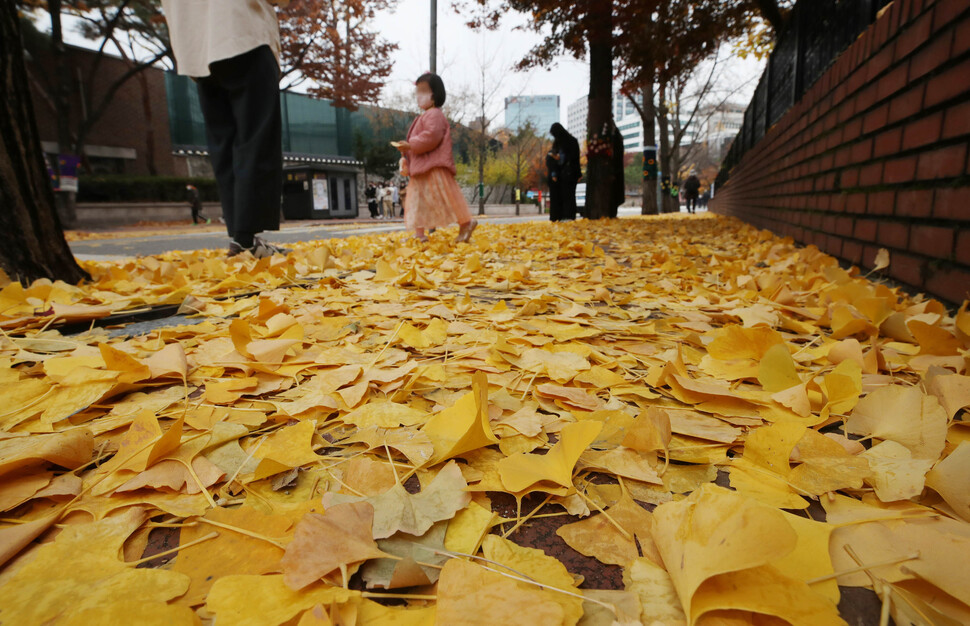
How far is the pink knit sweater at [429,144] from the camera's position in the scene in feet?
14.5

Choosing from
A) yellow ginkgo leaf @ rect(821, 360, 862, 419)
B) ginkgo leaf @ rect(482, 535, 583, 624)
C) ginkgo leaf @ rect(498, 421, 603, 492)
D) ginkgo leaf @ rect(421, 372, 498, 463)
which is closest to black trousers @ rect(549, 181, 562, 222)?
yellow ginkgo leaf @ rect(821, 360, 862, 419)

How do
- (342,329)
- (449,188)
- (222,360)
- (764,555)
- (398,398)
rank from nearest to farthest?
1. (764,555)
2. (398,398)
3. (222,360)
4. (342,329)
5. (449,188)

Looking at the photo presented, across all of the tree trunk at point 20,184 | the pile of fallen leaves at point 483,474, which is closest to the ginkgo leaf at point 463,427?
the pile of fallen leaves at point 483,474

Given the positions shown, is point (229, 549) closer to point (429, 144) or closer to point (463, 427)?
point (463, 427)

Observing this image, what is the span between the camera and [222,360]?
1062mm

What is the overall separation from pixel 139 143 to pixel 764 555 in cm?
2534

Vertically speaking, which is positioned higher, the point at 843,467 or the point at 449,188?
the point at 449,188

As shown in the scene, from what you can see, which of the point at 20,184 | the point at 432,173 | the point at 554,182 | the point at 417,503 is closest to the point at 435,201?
the point at 432,173

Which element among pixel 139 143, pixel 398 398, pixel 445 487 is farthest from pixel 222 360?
pixel 139 143

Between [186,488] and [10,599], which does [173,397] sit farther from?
[10,599]

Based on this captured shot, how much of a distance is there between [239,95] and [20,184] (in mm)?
1127

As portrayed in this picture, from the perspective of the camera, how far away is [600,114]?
971 centimetres

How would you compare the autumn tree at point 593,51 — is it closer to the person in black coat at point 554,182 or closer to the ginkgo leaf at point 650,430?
the person in black coat at point 554,182

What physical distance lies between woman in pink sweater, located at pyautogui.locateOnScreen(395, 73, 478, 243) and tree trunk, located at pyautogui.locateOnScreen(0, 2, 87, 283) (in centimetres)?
270
